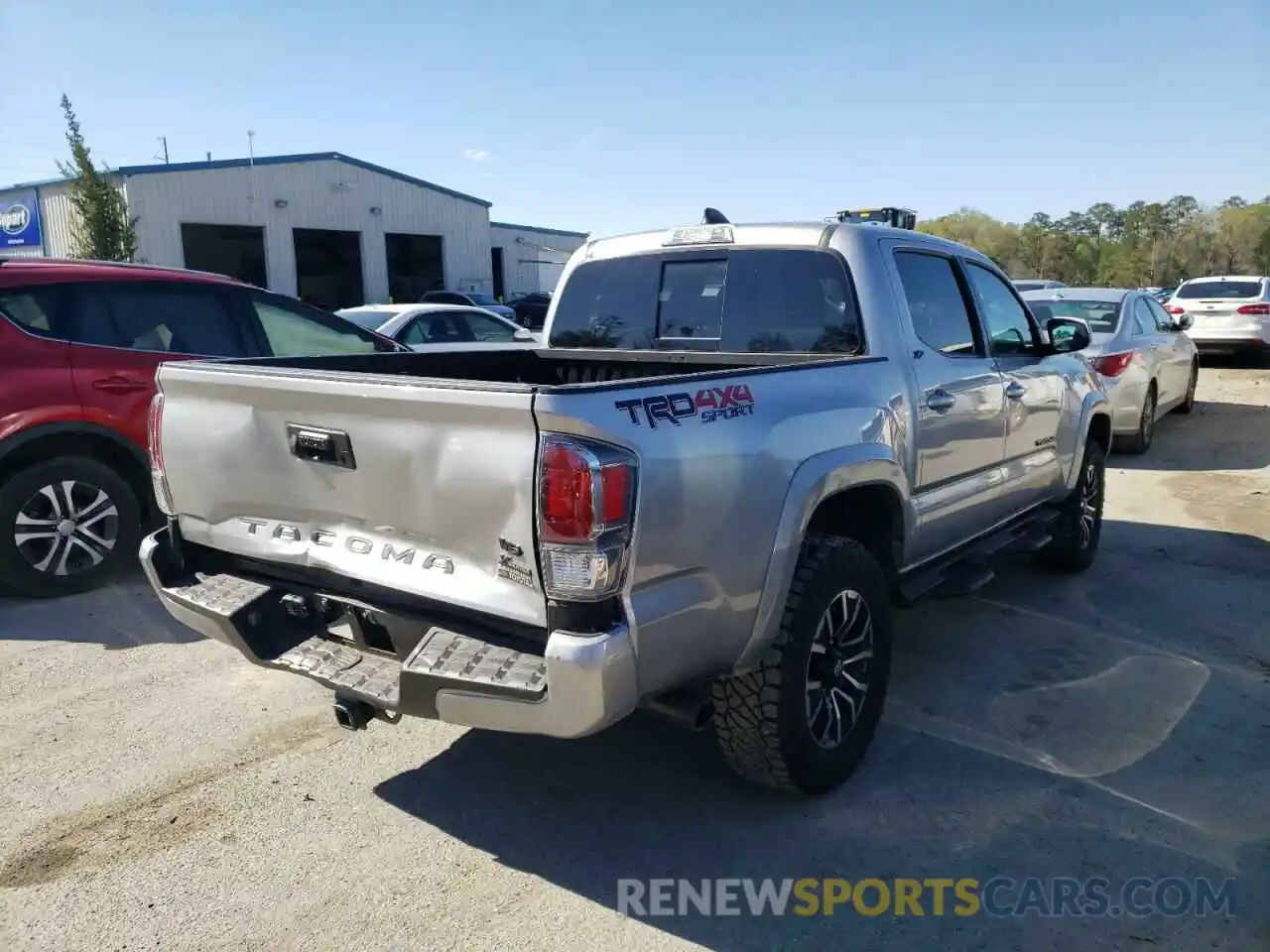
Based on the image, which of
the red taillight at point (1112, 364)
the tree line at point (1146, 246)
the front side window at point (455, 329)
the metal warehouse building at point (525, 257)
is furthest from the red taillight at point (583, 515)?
the tree line at point (1146, 246)

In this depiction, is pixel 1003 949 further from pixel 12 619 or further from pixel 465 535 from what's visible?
pixel 12 619

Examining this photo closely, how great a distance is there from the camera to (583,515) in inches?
95.7

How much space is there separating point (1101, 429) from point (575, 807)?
455cm

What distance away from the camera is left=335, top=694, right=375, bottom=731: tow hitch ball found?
301cm

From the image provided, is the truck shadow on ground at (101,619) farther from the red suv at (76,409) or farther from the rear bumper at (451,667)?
the rear bumper at (451,667)

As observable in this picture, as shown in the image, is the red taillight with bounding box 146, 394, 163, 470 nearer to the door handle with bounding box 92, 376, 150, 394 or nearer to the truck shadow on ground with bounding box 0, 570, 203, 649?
the truck shadow on ground with bounding box 0, 570, 203, 649

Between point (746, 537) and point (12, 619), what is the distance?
4.48 metres

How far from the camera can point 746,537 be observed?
2865mm

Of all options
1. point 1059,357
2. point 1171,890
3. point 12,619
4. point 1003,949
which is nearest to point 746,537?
point 1003,949

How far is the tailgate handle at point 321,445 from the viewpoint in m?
2.88

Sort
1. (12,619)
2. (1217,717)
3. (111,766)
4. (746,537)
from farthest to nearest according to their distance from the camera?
(12,619) → (1217,717) → (111,766) → (746,537)

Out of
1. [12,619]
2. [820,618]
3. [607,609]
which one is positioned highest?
[607,609]

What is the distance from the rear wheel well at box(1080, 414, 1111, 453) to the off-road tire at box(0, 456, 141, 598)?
5.86 metres

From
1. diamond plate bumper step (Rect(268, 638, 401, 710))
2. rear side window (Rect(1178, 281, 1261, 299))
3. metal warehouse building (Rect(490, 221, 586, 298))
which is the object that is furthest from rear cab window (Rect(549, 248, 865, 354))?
metal warehouse building (Rect(490, 221, 586, 298))
